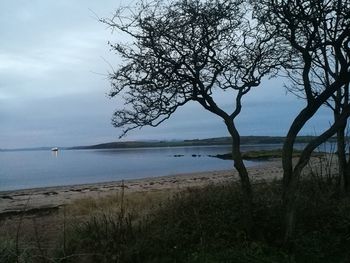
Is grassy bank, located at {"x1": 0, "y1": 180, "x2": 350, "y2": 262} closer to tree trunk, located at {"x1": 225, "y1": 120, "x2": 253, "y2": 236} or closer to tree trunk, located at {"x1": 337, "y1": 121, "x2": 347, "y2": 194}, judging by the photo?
tree trunk, located at {"x1": 225, "y1": 120, "x2": 253, "y2": 236}

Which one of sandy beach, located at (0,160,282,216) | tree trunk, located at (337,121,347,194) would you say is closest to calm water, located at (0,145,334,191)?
sandy beach, located at (0,160,282,216)

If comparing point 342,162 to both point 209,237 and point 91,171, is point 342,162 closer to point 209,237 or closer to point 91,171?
point 209,237

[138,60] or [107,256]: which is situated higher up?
[138,60]

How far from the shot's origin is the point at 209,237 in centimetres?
817

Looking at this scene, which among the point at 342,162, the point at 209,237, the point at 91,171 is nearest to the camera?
the point at 209,237

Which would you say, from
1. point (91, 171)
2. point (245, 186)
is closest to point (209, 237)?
point (245, 186)

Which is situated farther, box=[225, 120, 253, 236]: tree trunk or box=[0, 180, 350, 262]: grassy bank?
box=[225, 120, 253, 236]: tree trunk

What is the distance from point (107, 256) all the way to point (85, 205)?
8.04 metres

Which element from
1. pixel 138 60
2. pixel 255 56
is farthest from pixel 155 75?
pixel 255 56

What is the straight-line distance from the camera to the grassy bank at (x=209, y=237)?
24.4 feet

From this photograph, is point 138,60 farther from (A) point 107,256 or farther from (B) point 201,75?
(A) point 107,256

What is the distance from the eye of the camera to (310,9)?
Result: 7.91 metres

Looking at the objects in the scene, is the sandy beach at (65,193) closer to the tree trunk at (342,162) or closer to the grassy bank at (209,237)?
the tree trunk at (342,162)

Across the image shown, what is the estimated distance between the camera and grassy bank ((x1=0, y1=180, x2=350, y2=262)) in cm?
743
